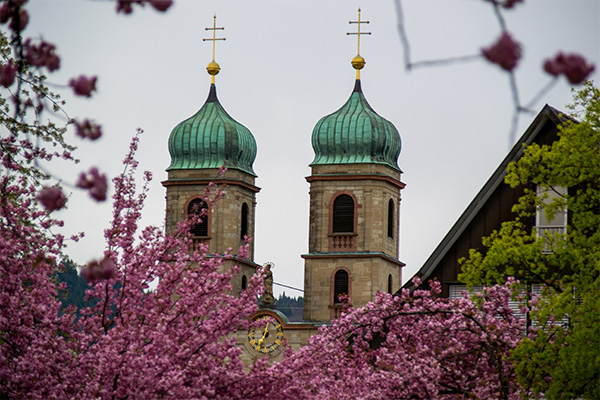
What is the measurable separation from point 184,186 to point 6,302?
165 ft

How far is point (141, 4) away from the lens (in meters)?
6.71

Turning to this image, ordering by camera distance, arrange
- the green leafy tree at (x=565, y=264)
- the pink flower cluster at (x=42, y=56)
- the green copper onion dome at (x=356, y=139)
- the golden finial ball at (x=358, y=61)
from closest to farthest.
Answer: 1. the pink flower cluster at (x=42, y=56)
2. the green leafy tree at (x=565, y=264)
3. the green copper onion dome at (x=356, y=139)
4. the golden finial ball at (x=358, y=61)

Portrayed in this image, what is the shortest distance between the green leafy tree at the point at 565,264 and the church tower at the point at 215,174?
4725cm

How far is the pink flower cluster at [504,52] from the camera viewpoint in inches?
235

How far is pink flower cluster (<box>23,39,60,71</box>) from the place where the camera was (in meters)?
8.51

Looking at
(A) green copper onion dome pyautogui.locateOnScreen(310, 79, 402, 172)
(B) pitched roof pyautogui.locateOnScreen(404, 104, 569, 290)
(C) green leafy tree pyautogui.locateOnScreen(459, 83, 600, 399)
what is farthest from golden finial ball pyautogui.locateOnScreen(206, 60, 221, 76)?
(C) green leafy tree pyautogui.locateOnScreen(459, 83, 600, 399)

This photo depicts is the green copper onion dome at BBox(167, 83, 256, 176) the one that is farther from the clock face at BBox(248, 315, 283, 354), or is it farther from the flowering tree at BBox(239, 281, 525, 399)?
the flowering tree at BBox(239, 281, 525, 399)

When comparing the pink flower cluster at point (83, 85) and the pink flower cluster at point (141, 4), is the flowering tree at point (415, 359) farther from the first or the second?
the pink flower cluster at point (141, 4)

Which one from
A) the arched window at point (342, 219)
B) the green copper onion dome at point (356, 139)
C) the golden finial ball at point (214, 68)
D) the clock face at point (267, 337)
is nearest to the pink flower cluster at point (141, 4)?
the clock face at point (267, 337)

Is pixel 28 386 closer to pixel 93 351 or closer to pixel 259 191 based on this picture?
pixel 93 351

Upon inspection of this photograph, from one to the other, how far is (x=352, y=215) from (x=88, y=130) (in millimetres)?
59589

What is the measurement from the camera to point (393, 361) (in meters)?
23.2

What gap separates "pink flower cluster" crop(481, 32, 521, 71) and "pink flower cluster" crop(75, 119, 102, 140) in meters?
3.12

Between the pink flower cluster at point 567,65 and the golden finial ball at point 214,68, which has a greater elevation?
the golden finial ball at point 214,68
